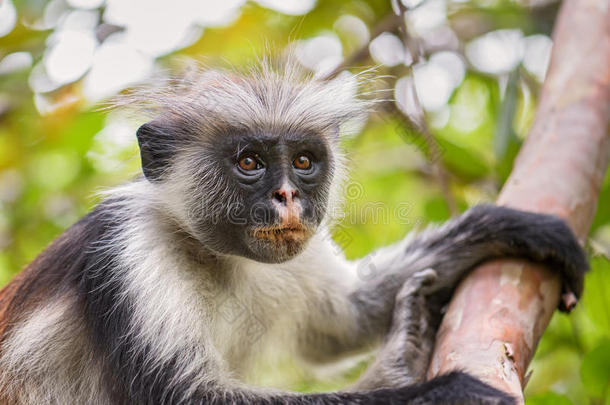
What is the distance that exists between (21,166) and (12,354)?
3074mm

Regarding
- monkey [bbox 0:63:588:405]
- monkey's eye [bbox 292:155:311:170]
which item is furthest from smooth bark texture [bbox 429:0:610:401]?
monkey's eye [bbox 292:155:311:170]

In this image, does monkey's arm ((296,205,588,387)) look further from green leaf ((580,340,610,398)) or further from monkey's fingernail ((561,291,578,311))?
green leaf ((580,340,610,398))

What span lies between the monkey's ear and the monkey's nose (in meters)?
0.89

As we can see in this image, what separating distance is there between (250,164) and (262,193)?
0.76 feet

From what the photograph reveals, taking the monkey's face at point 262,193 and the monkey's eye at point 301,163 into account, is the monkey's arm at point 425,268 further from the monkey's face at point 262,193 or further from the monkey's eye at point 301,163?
the monkey's eye at point 301,163

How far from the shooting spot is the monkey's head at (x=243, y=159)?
3777mm

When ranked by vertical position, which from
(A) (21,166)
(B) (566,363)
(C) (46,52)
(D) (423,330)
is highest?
(C) (46,52)

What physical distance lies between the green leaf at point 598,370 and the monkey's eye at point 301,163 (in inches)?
74.8

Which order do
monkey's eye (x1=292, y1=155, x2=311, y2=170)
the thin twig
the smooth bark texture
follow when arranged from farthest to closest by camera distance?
the thin twig, monkey's eye (x1=292, y1=155, x2=311, y2=170), the smooth bark texture

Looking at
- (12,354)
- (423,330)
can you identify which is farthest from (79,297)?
(423,330)

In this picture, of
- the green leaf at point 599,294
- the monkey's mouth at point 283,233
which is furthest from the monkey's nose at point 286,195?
the green leaf at point 599,294

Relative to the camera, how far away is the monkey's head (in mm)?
3777

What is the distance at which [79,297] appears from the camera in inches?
155

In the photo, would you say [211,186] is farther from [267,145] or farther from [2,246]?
[2,246]
